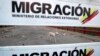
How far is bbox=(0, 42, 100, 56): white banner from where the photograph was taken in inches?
51.4

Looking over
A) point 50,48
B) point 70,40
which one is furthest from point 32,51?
point 70,40

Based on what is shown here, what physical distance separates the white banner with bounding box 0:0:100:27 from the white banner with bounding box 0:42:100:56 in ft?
A: 0.57

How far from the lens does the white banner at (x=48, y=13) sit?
1286 mm

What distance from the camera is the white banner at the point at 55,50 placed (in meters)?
1.31

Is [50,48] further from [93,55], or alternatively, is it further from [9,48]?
[93,55]

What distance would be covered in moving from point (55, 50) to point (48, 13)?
0.30 m

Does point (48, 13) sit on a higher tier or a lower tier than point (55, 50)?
higher

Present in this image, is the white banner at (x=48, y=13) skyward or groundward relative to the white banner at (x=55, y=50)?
skyward

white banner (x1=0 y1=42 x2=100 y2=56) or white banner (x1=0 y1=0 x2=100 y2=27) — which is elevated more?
white banner (x1=0 y1=0 x2=100 y2=27)

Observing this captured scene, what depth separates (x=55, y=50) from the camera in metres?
1.42

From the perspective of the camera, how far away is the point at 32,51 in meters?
1.36

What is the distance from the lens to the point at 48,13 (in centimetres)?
139

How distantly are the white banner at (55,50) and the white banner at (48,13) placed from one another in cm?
17

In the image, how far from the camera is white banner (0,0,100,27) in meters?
Answer: 1.29
